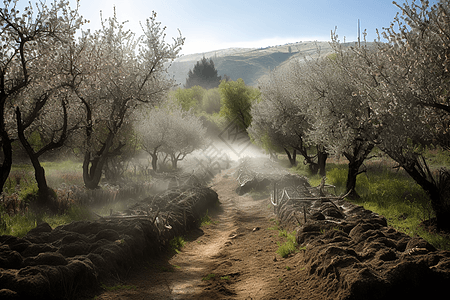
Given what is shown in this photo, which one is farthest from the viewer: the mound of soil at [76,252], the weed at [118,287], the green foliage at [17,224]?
the green foliage at [17,224]

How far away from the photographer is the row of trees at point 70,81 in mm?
9234

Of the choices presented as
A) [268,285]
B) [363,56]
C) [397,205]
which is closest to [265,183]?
[397,205]

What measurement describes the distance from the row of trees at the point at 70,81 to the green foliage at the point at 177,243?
546cm

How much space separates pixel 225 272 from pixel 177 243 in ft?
8.77

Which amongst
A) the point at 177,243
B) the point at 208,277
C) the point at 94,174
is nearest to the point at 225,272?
the point at 208,277

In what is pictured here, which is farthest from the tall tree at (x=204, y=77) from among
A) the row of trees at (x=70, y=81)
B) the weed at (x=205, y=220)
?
the weed at (x=205, y=220)

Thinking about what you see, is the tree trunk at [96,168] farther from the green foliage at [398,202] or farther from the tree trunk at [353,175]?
the green foliage at [398,202]

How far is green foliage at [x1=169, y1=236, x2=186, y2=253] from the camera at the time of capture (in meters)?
9.04

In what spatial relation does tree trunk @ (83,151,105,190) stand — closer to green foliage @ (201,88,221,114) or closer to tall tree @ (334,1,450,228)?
tall tree @ (334,1,450,228)

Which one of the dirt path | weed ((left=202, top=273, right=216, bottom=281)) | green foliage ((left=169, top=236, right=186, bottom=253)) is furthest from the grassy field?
green foliage ((left=169, top=236, right=186, bottom=253))

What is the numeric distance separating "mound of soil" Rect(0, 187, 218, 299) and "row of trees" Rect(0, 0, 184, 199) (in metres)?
3.84

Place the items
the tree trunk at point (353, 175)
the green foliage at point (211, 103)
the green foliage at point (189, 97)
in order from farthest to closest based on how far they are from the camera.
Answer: the green foliage at point (211, 103) < the green foliage at point (189, 97) < the tree trunk at point (353, 175)

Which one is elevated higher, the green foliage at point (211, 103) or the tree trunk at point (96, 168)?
the green foliage at point (211, 103)

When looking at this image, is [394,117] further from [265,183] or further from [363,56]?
[265,183]
